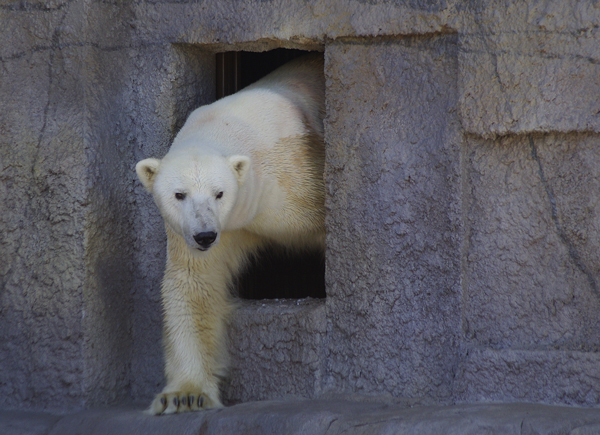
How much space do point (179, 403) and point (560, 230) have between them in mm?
1655

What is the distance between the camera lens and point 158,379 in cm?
370

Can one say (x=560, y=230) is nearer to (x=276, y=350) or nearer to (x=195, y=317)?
(x=276, y=350)

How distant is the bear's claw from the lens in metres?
3.16

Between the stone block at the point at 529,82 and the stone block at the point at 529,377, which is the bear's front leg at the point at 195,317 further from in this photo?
the stone block at the point at 529,82

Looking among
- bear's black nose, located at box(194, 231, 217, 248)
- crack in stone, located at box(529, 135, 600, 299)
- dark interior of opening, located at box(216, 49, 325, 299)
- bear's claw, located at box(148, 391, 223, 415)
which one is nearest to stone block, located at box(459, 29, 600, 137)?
crack in stone, located at box(529, 135, 600, 299)

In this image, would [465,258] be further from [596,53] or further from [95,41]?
[95,41]

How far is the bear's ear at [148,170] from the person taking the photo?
10.1ft

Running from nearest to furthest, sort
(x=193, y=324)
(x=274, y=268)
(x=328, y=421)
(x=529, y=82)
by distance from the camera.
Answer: (x=328, y=421) → (x=529, y=82) → (x=193, y=324) → (x=274, y=268)

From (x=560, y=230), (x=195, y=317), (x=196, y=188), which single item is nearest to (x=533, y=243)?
(x=560, y=230)

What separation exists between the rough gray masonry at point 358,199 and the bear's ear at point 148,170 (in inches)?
Result: 15.9

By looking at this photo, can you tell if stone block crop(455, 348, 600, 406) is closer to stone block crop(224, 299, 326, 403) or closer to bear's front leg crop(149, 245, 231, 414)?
stone block crop(224, 299, 326, 403)

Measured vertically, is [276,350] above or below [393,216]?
below

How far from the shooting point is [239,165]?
306 centimetres

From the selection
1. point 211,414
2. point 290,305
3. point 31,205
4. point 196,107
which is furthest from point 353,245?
point 31,205
